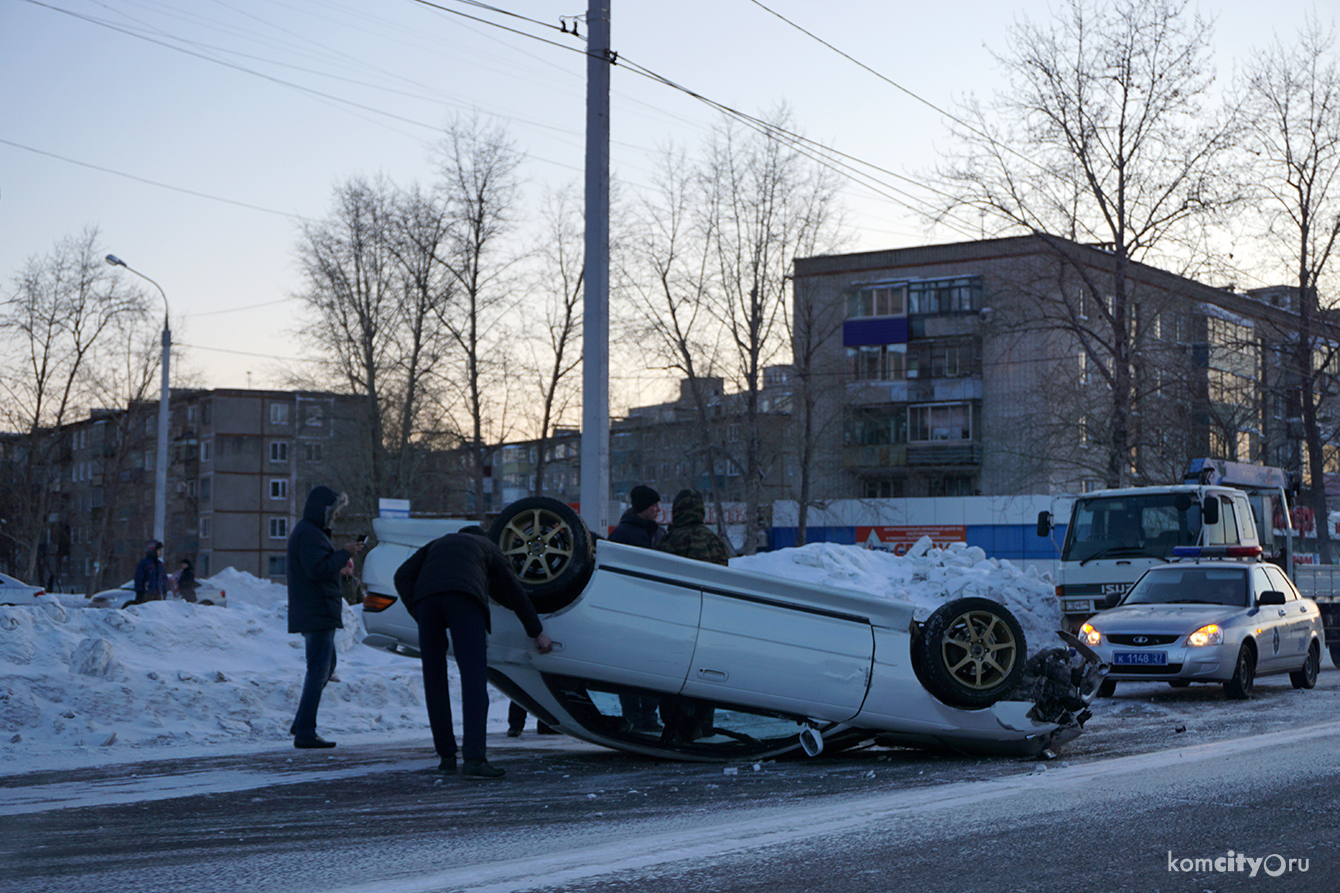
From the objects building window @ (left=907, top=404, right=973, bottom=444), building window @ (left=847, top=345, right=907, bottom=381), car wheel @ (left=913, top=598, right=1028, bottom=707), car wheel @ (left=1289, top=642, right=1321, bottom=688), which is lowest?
car wheel @ (left=1289, top=642, right=1321, bottom=688)

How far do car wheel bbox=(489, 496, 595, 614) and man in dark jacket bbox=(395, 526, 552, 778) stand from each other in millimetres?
101

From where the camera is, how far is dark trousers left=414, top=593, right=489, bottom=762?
723 centimetres

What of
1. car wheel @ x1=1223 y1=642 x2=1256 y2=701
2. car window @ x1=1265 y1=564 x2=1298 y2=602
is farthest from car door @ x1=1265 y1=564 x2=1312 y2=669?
car wheel @ x1=1223 y1=642 x2=1256 y2=701

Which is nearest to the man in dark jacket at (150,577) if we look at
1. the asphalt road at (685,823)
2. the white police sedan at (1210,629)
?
the asphalt road at (685,823)

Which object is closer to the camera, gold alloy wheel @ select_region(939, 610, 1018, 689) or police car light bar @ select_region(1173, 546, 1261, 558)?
gold alloy wheel @ select_region(939, 610, 1018, 689)

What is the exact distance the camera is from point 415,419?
4209 cm

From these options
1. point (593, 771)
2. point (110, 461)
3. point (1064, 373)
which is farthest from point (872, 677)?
point (110, 461)

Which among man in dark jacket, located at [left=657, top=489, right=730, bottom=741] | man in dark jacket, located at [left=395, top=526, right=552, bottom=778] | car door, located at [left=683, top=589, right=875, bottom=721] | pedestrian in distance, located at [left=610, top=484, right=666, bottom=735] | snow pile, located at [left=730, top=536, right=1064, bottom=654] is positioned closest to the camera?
man in dark jacket, located at [left=395, top=526, right=552, bottom=778]

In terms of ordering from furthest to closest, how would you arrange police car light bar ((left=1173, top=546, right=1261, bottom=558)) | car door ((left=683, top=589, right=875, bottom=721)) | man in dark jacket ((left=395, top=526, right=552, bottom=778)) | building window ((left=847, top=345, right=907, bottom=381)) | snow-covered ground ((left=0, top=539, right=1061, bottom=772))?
1. building window ((left=847, top=345, right=907, bottom=381))
2. police car light bar ((left=1173, top=546, right=1261, bottom=558))
3. snow-covered ground ((left=0, top=539, right=1061, bottom=772))
4. car door ((left=683, top=589, right=875, bottom=721))
5. man in dark jacket ((left=395, top=526, right=552, bottom=778))

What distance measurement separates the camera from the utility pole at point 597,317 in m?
13.5

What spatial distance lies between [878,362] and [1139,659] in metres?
49.1

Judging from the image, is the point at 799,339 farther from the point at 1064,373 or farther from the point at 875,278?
the point at 875,278

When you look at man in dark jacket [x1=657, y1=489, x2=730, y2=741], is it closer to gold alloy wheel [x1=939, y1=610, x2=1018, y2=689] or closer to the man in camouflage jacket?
the man in camouflage jacket

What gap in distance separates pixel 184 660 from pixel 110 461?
42.1 m
